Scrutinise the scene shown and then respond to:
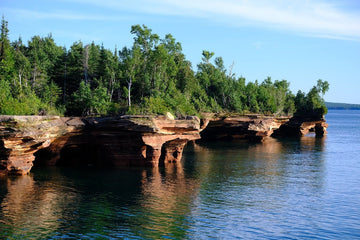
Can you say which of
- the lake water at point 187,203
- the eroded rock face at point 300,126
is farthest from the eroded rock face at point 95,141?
the eroded rock face at point 300,126

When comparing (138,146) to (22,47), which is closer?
(138,146)

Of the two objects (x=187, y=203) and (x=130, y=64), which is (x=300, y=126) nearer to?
(x=130, y=64)

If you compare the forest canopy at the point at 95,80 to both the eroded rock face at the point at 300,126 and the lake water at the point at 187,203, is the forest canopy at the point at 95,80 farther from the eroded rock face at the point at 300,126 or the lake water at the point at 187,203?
the eroded rock face at the point at 300,126

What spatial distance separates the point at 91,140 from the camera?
51.3 meters

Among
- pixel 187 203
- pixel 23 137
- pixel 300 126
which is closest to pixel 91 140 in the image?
pixel 23 137

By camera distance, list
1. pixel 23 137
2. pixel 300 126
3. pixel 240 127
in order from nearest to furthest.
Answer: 1. pixel 23 137
2. pixel 240 127
3. pixel 300 126

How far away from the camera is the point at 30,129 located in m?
41.5

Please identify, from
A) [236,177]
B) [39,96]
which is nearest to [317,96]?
[236,177]

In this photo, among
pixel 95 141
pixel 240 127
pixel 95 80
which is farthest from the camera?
pixel 240 127

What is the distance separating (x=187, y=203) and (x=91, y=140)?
20.7 metres

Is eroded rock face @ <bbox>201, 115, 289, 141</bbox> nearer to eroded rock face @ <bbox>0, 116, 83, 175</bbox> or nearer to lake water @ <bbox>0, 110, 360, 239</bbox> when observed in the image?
lake water @ <bbox>0, 110, 360, 239</bbox>

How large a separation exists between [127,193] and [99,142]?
14.2m

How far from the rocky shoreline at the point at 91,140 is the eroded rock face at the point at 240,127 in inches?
1083

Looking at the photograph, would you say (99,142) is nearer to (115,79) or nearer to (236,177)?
(115,79)
